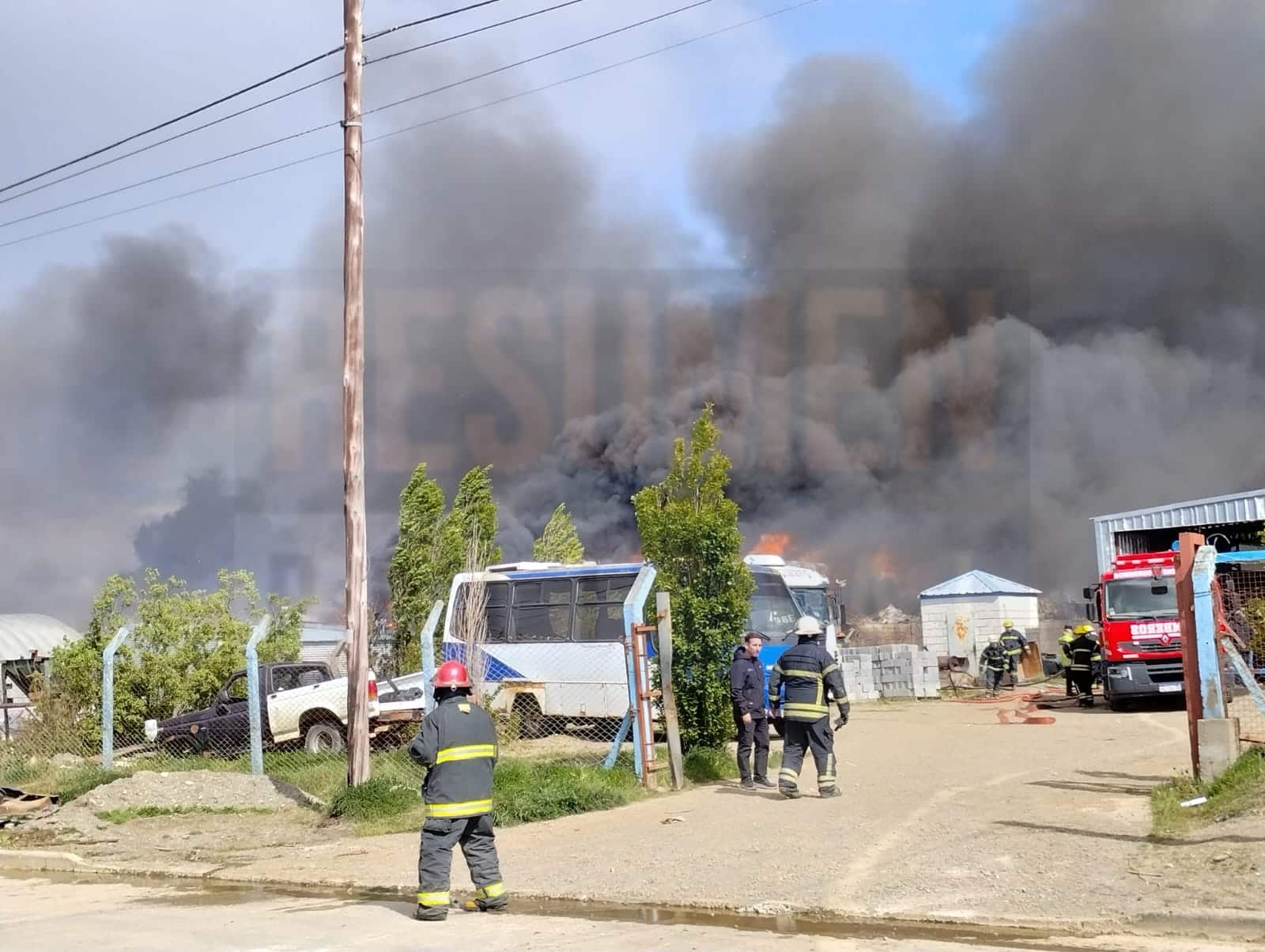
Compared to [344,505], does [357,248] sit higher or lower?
higher

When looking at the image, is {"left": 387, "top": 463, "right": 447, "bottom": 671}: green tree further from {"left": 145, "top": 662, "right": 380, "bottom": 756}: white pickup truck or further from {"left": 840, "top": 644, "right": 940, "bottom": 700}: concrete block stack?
{"left": 840, "top": 644, "right": 940, "bottom": 700}: concrete block stack

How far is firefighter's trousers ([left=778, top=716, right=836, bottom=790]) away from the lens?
10.4 m

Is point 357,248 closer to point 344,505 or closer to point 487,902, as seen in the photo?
point 344,505

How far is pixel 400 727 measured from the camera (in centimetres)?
1580

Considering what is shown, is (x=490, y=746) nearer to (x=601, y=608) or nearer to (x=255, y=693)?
(x=255, y=693)

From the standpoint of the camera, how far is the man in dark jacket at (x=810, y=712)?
10344mm

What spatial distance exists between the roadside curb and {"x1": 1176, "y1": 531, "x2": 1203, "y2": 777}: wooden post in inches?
144

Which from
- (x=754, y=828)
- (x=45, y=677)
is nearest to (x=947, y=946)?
(x=754, y=828)

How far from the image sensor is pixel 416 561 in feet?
84.7

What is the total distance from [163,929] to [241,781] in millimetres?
6430

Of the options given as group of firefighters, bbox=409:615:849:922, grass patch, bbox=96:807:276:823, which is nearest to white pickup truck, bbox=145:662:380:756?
grass patch, bbox=96:807:276:823

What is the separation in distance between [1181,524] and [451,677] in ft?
72.3

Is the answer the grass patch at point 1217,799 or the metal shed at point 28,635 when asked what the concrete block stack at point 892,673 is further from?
the metal shed at point 28,635

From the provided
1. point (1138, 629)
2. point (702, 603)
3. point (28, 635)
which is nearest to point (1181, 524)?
point (1138, 629)
